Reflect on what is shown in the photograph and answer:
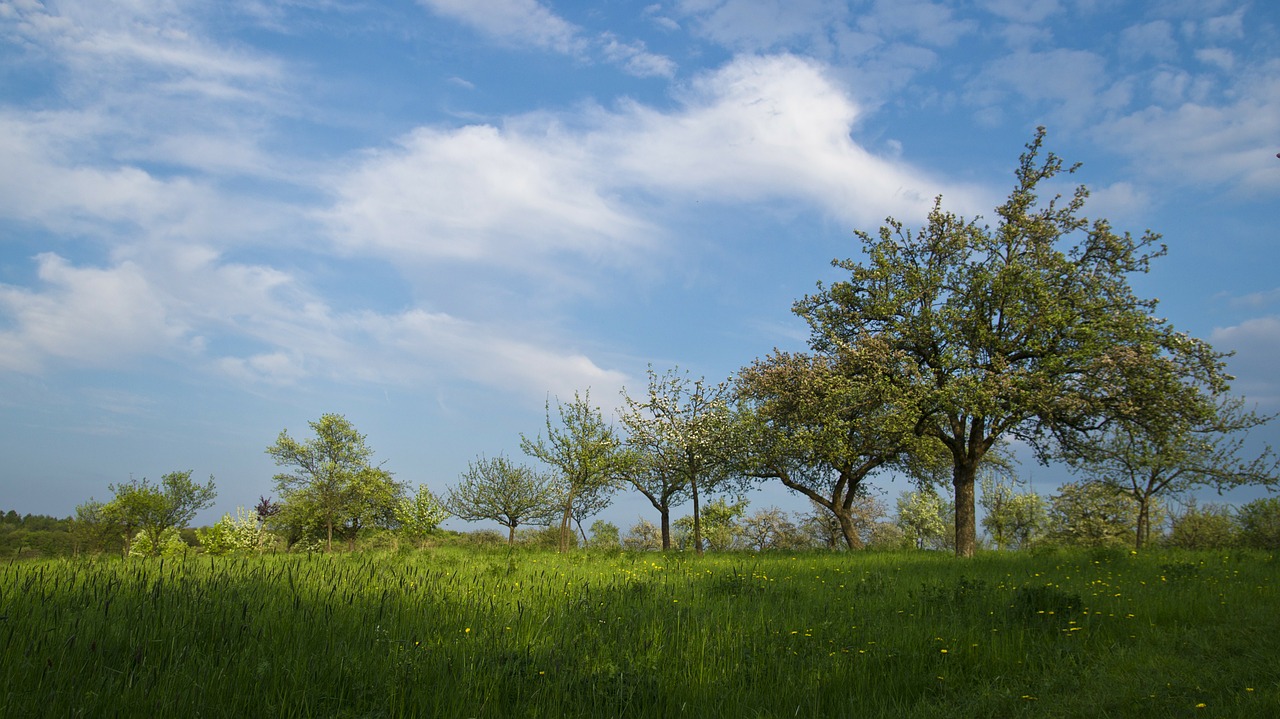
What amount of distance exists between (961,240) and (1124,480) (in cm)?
2305

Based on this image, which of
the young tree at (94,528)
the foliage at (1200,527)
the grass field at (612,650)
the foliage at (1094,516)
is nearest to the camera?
the grass field at (612,650)

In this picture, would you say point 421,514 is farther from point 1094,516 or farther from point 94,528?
point 1094,516

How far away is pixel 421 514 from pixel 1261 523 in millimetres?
52546

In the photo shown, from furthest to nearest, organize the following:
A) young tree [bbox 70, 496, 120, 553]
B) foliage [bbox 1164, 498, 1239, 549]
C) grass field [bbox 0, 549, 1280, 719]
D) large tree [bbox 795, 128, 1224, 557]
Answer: young tree [bbox 70, 496, 120, 553], foliage [bbox 1164, 498, 1239, 549], large tree [bbox 795, 128, 1224, 557], grass field [bbox 0, 549, 1280, 719]

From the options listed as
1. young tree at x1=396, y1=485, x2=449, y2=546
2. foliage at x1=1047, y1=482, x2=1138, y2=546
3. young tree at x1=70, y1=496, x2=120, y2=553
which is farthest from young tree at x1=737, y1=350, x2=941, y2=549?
young tree at x1=70, y1=496, x2=120, y2=553

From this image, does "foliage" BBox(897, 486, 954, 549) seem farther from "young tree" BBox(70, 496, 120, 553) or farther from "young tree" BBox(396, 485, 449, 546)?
"young tree" BBox(70, 496, 120, 553)

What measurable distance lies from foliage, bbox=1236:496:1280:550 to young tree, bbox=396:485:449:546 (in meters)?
47.7

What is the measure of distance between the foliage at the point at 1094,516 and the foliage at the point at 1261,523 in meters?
11.3

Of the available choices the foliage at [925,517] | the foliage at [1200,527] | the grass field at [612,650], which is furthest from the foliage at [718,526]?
the grass field at [612,650]

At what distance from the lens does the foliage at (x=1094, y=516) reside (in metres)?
45.9

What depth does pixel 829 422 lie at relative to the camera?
92.3 ft

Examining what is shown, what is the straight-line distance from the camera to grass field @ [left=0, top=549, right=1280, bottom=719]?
5273 millimetres

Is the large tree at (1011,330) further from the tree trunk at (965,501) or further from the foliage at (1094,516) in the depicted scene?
the foliage at (1094,516)

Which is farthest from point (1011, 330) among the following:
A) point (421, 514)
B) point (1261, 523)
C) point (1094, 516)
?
point (421, 514)
